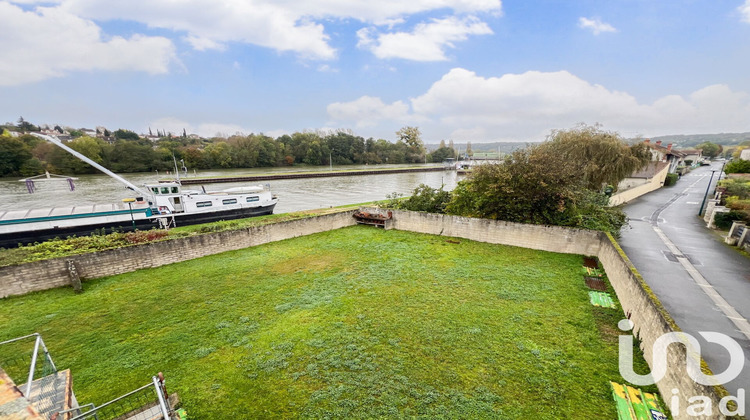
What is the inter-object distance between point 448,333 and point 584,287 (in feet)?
17.5

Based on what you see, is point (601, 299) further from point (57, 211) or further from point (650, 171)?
point (650, 171)

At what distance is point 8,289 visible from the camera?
833cm

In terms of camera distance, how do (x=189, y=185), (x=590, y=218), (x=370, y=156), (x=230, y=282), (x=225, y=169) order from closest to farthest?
1. (x=230, y=282)
2. (x=590, y=218)
3. (x=189, y=185)
4. (x=225, y=169)
5. (x=370, y=156)

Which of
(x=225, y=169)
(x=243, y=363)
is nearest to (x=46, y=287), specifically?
(x=243, y=363)

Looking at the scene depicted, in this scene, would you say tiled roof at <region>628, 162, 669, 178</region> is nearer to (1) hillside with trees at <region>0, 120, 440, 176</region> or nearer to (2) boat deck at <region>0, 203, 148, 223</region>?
(2) boat deck at <region>0, 203, 148, 223</region>

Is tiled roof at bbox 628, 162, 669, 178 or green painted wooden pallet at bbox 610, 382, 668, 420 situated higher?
tiled roof at bbox 628, 162, 669, 178

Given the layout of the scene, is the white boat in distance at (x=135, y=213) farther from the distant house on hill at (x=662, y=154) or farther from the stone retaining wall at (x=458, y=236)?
the distant house on hill at (x=662, y=154)

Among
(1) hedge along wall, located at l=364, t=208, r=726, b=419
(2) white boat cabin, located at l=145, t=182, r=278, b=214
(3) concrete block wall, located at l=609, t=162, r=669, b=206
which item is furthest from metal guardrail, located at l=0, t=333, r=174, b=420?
(3) concrete block wall, located at l=609, t=162, r=669, b=206

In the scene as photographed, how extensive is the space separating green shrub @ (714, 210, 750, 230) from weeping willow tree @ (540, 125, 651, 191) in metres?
5.58

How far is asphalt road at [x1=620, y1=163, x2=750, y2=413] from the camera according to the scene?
639 cm

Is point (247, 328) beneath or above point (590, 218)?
beneath

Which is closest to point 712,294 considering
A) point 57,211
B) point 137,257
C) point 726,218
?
point 726,218

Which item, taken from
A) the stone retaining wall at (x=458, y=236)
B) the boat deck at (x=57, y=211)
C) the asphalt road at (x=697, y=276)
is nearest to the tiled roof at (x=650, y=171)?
the asphalt road at (x=697, y=276)

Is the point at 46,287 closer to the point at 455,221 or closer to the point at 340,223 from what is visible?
the point at 340,223
